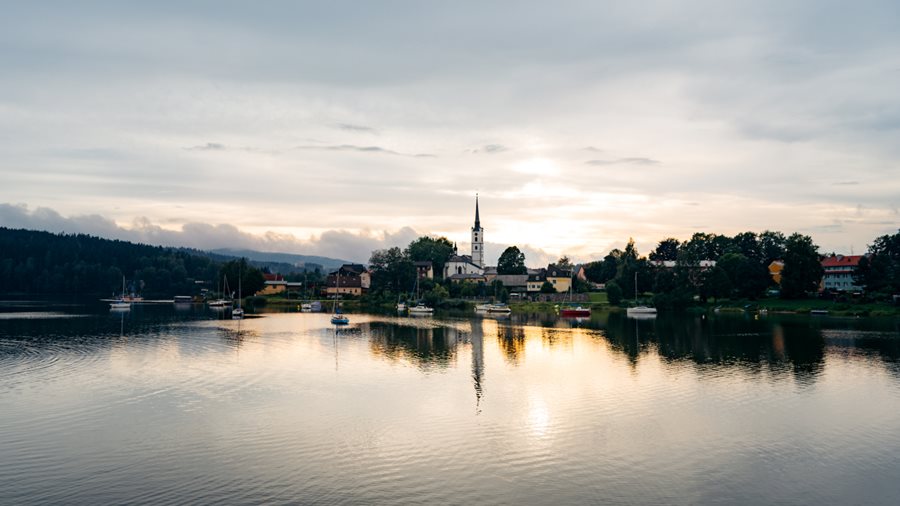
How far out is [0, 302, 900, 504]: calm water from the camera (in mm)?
23484

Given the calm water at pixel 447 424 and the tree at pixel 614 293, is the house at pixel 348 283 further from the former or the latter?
the calm water at pixel 447 424

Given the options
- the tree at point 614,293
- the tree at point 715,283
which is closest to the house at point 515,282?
the tree at point 614,293

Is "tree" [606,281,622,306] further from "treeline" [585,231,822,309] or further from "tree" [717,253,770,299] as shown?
"tree" [717,253,770,299]

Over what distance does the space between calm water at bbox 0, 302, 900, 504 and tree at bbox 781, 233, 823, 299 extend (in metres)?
58.7

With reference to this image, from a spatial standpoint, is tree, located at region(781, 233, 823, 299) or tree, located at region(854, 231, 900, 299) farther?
tree, located at region(781, 233, 823, 299)

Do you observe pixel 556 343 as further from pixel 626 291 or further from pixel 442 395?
pixel 626 291

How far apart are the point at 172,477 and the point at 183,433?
6793 mm

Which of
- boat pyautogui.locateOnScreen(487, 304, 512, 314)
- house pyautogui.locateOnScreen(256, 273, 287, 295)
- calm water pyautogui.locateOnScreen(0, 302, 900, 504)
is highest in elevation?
house pyautogui.locateOnScreen(256, 273, 287, 295)

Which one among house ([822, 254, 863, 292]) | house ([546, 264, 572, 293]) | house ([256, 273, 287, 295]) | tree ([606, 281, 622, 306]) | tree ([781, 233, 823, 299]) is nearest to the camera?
Answer: tree ([781, 233, 823, 299])

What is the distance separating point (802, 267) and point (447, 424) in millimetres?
110144

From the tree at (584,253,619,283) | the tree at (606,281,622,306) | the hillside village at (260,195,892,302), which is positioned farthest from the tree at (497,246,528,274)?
the tree at (606,281,622,306)

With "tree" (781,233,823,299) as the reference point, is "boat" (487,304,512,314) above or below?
below

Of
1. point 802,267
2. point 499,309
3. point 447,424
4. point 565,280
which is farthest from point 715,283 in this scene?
point 447,424

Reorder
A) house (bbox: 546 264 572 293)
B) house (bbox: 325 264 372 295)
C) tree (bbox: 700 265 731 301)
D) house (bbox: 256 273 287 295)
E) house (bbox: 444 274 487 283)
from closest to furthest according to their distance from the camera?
tree (bbox: 700 265 731 301), house (bbox: 546 264 572 293), house (bbox: 325 264 372 295), house (bbox: 444 274 487 283), house (bbox: 256 273 287 295)
